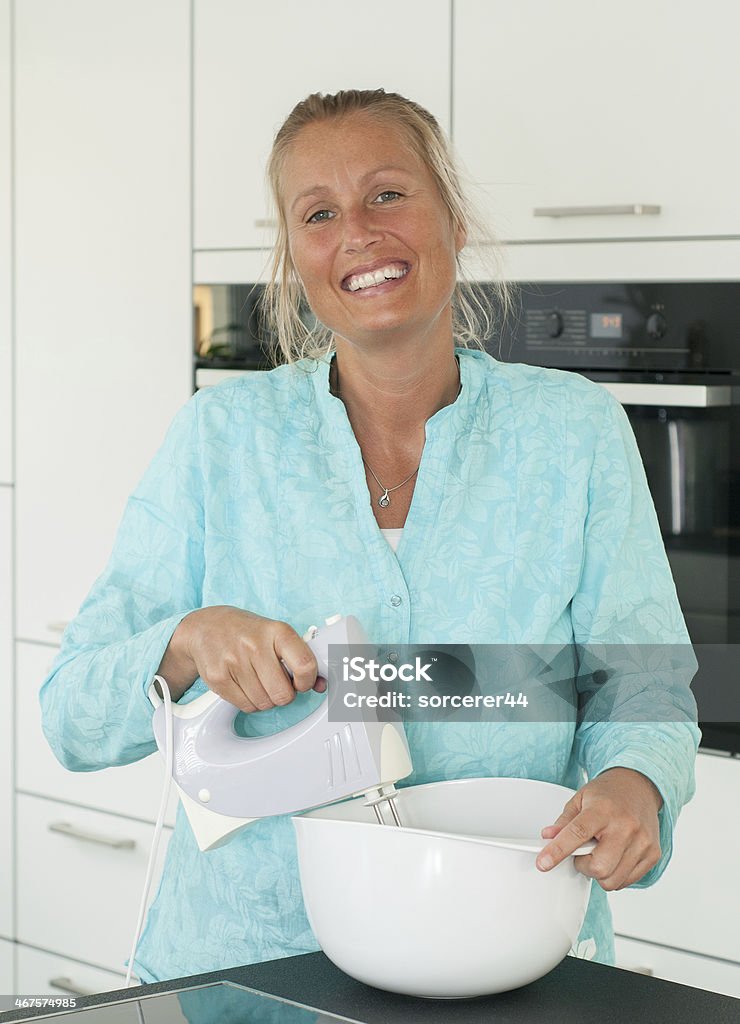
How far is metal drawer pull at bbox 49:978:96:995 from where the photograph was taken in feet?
8.21

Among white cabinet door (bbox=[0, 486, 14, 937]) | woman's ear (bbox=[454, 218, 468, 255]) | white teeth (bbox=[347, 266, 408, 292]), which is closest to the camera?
white teeth (bbox=[347, 266, 408, 292])

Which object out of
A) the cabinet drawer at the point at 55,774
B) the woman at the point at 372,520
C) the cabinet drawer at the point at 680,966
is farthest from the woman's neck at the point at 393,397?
the cabinet drawer at the point at 55,774

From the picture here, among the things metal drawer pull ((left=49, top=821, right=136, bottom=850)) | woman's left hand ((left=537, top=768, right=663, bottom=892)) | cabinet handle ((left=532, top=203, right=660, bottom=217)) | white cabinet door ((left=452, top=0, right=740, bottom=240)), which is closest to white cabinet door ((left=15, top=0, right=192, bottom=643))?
metal drawer pull ((left=49, top=821, right=136, bottom=850))

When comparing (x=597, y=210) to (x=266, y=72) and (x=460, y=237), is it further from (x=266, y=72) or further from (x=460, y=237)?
(x=266, y=72)

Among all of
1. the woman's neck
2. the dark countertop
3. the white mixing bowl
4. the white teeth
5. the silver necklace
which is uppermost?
the white teeth

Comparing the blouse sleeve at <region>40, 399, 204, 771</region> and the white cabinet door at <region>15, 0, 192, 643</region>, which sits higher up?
the white cabinet door at <region>15, 0, 192, 643</region>

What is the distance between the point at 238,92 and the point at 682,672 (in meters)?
1.43

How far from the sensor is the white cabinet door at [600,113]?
1.74 metres

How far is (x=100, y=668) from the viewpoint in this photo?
113 cm

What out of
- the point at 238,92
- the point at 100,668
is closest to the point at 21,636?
the point at 238,92

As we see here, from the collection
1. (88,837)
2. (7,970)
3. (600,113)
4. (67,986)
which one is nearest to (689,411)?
(600,113)

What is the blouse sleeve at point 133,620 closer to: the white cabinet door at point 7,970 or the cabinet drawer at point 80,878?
the cabinet drawer at point 80,878

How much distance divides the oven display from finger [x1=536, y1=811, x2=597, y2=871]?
1.07m
